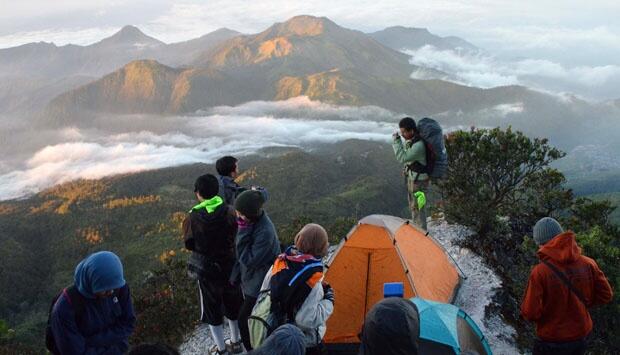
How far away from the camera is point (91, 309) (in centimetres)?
472

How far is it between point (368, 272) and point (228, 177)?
9.42ft

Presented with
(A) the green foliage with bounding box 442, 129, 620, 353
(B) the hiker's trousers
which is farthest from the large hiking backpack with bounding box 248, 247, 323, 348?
(A) the green foliage with bounding box 442, 129, 620, 353

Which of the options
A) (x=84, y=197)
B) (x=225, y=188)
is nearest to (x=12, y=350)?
(x=225, y=188)

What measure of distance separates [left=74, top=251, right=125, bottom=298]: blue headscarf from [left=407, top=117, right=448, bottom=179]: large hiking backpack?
672cm

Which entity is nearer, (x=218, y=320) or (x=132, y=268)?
(x=218, y=320)

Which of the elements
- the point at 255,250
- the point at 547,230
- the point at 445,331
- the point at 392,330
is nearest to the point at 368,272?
the point at 255,250

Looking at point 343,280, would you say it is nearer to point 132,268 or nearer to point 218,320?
point 218,320

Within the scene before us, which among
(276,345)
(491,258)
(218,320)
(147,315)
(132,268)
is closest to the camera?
(276,345)

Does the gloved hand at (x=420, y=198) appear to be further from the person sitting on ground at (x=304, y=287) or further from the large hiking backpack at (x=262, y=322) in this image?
the large hiking backpack at (x=262, y=322)

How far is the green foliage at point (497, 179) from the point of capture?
39.3 ft

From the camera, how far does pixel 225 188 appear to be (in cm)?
748

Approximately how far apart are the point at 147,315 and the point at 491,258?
7605 millimetres

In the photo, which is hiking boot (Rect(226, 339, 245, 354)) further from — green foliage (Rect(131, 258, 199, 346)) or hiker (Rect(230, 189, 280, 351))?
green foliage (Rect(131, 258, 199, 346))

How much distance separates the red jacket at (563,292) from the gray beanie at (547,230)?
12 cm
